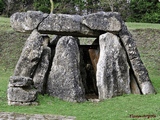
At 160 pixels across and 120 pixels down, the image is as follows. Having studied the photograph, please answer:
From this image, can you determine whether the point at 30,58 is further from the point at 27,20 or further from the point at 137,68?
the point at 137,68

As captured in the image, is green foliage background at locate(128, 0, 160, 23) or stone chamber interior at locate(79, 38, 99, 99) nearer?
stone chamber interior at locate(79, 38, 99, 99)

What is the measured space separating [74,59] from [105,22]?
216 cm

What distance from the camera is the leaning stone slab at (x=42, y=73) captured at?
15062 mm

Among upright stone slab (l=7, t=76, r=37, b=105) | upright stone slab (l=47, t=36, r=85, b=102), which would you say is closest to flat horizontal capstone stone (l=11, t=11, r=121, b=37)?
upright stone slab (l=47, t=36, r=85, b=102)

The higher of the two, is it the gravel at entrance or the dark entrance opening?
the gravel at entrance

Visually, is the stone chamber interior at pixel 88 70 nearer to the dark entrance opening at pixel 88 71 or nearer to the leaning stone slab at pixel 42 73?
the dark entrance opening at pixel 88 71

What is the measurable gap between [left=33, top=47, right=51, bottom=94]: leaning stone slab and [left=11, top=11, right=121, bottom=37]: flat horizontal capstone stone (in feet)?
3.65

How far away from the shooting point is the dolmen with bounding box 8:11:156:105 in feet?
49.2

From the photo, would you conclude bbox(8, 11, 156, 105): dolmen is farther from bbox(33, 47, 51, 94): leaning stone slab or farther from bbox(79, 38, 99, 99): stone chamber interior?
bbox(79, 38, 99, 99): stone chamber interior

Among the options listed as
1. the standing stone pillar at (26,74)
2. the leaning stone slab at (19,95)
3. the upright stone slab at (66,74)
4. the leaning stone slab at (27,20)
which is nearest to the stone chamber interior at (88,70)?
the upright stone slab at (66,74)

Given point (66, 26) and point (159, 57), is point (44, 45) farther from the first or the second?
point (159, 57)

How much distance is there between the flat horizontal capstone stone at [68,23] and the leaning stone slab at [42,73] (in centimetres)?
111

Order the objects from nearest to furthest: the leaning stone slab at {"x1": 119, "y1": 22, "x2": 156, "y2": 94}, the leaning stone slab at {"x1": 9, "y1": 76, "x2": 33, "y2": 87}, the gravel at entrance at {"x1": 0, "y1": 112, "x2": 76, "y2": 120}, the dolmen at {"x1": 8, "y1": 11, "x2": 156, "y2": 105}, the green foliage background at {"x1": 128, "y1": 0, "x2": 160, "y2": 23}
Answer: the gravel at entrance at {"x1": 0, "y1": 112, "x2": 76, "y2": 120} < the leaning stone slab at {"x1": 9, "y1": 76, "x2": 33, "y2": 87} < the dolmen at {"x1": 8, "y1": 11, "x2": 156, "y2": 105} < the leaning stone slab at {"x1": 119, "y1": 22, "x2": 156, "y2": 94} < the green foliage background at {"x1": 128, "y1": 0, "x2": 160, "y2": 23}

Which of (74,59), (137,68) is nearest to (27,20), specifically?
(74,59)
